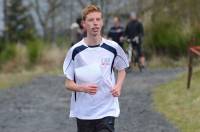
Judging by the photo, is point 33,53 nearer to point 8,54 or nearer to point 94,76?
point 8,54

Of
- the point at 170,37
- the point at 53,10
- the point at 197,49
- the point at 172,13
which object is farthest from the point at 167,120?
the point at 53,10

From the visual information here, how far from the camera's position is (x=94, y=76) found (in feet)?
21.0

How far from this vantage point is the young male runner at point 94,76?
6383 mm

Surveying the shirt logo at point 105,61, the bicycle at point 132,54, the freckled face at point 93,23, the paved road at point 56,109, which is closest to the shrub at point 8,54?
the bicycle at point 132,54

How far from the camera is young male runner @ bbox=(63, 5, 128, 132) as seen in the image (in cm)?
638

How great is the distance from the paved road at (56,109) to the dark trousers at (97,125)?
169 inches

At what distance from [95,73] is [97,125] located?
49 cm

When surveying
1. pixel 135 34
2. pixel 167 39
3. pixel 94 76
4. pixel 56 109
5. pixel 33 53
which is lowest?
pixel 33 53

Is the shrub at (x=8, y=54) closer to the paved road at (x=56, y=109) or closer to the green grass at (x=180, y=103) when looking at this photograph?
the paved road at (x=56, y=109)

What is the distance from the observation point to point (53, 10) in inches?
1727

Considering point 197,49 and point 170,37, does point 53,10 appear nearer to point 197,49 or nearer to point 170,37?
point 170,37

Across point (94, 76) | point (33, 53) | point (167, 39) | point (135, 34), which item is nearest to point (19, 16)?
point (33, 53)

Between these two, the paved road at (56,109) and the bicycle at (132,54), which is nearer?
the paved road at (56,109)

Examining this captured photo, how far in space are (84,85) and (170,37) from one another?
23.1 metres
